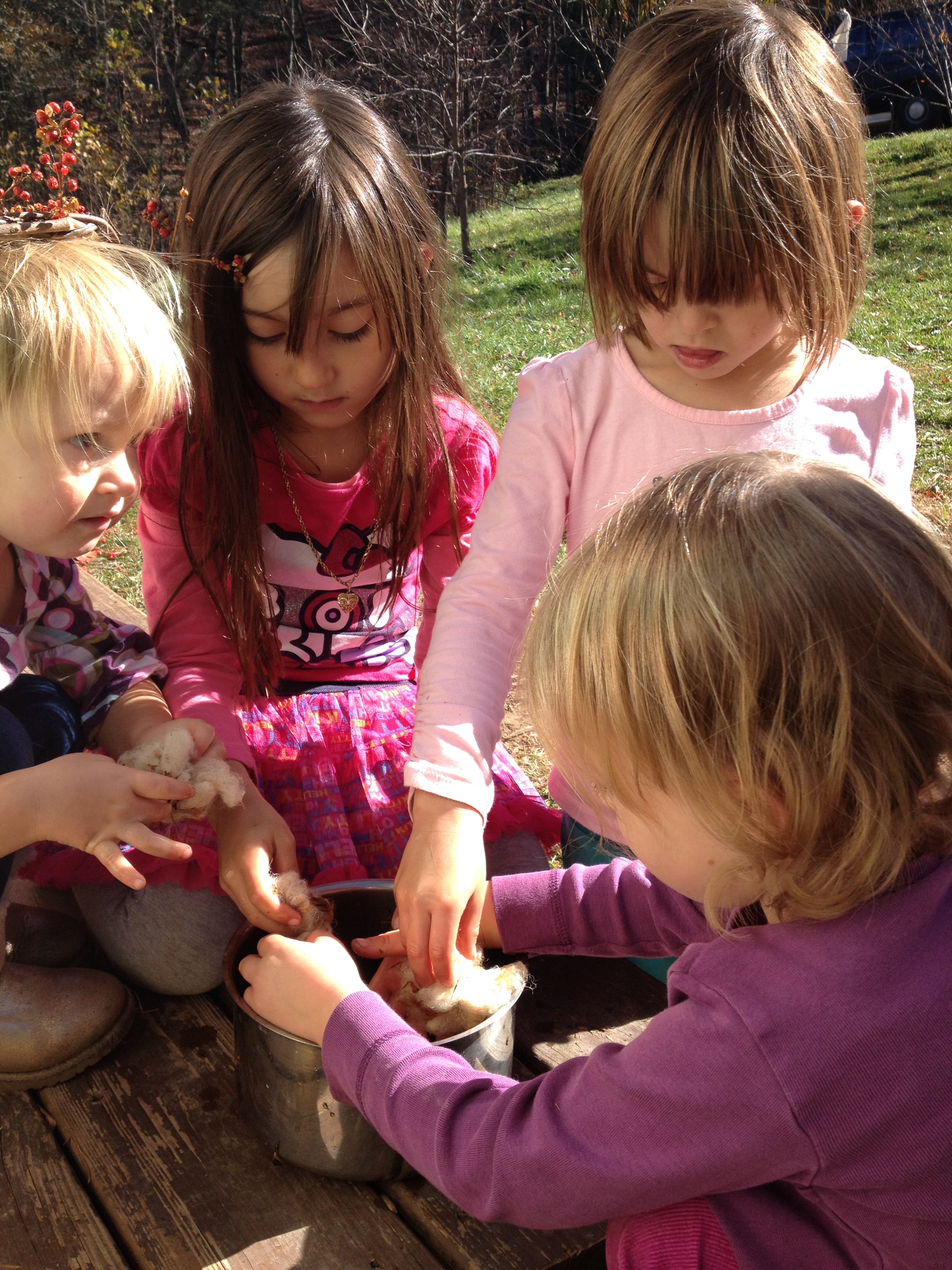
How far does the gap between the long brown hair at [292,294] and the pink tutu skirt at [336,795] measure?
0.36 feet

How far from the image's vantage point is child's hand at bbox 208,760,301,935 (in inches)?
61.5

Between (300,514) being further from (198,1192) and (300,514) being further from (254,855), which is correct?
(198,1192)

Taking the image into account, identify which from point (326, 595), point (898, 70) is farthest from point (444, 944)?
point (898, 70)

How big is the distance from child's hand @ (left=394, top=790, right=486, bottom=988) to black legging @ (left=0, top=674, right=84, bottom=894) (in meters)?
0.54

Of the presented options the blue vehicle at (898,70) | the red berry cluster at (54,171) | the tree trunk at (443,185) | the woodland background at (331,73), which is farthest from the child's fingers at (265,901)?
the blue vehicle at (898,70)

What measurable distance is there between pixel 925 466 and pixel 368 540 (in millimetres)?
3013

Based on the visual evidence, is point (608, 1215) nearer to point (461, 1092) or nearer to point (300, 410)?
point (461, 1092)

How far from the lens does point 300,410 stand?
6.24ft

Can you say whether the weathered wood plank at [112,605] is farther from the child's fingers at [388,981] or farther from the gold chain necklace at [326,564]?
the child's fingers at [388,981]

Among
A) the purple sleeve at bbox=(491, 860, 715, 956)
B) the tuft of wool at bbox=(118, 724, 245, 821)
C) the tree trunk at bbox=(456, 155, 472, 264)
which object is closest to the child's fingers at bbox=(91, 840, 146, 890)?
the tuft of wool at bbox=(118, 724, 245, 821)

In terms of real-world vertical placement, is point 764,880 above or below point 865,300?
above

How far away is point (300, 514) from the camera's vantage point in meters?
2.09

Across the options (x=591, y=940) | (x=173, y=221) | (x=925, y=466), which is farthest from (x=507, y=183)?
(x=591, y=940)

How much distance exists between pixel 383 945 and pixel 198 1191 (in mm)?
364
